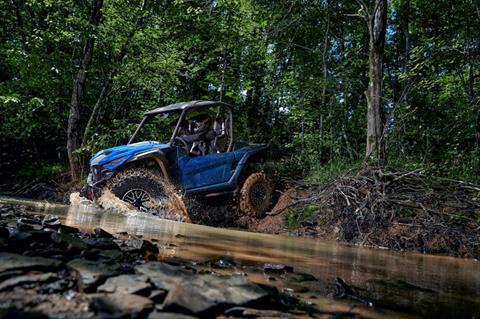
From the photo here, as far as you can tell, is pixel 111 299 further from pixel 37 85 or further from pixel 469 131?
pixel 37 85

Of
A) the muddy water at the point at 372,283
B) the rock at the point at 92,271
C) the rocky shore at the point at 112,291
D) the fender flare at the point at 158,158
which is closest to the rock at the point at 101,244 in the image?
the rocky shore at the point at 112,291

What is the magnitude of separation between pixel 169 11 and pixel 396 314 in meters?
13.7

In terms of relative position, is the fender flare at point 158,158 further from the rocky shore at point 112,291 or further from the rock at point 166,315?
the rock at point 166,315

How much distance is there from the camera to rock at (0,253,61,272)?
1.59 meters

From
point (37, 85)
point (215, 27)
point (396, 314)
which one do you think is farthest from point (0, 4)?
point (396, 314)

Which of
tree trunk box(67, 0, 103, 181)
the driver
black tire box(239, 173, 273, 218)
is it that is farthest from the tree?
tree trunk box(67, 0, 103, 181)

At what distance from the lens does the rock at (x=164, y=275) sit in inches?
62.5

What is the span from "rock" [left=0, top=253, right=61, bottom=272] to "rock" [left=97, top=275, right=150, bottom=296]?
298 millimetres

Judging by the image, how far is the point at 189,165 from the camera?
7.50m

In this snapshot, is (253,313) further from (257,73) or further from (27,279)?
(257,73)

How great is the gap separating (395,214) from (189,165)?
3.78m

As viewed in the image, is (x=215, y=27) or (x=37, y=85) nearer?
(x=37, y=85)

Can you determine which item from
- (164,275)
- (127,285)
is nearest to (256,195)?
(164,275)

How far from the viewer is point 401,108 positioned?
8.62 m
